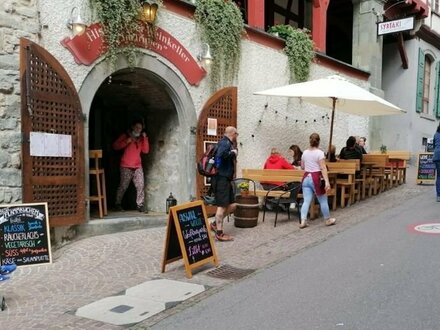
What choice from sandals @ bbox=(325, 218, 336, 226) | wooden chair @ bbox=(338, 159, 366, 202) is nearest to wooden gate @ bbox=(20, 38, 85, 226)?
sandals @ bbox=(325, 218, 336, 226)

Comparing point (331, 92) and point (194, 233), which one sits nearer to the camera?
point (194, 233)

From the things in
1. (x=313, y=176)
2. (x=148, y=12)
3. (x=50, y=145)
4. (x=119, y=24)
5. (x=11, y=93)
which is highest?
(x=148, y=12)

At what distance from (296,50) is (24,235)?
25.7 ft

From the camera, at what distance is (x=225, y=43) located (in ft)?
31.3

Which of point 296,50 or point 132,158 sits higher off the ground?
point 296,50

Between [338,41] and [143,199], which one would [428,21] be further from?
[143,199]

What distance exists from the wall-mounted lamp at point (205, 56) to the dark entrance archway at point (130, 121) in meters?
0.98

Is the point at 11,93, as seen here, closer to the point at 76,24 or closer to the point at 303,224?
the point at 76,24

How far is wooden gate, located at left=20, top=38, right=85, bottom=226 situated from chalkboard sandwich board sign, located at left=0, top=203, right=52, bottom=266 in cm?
46

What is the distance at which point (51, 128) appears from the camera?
6.78 meters

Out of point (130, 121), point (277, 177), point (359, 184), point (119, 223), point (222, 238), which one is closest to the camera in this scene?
point (222, 238)

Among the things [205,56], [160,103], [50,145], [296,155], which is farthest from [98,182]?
[296,155]

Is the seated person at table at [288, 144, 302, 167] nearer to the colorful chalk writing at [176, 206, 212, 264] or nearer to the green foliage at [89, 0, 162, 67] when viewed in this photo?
the green foliage at [89, 0, 162, 67]

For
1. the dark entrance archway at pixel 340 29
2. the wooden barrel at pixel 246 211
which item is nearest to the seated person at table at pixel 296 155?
the wooden barrel at pixel 246 211
